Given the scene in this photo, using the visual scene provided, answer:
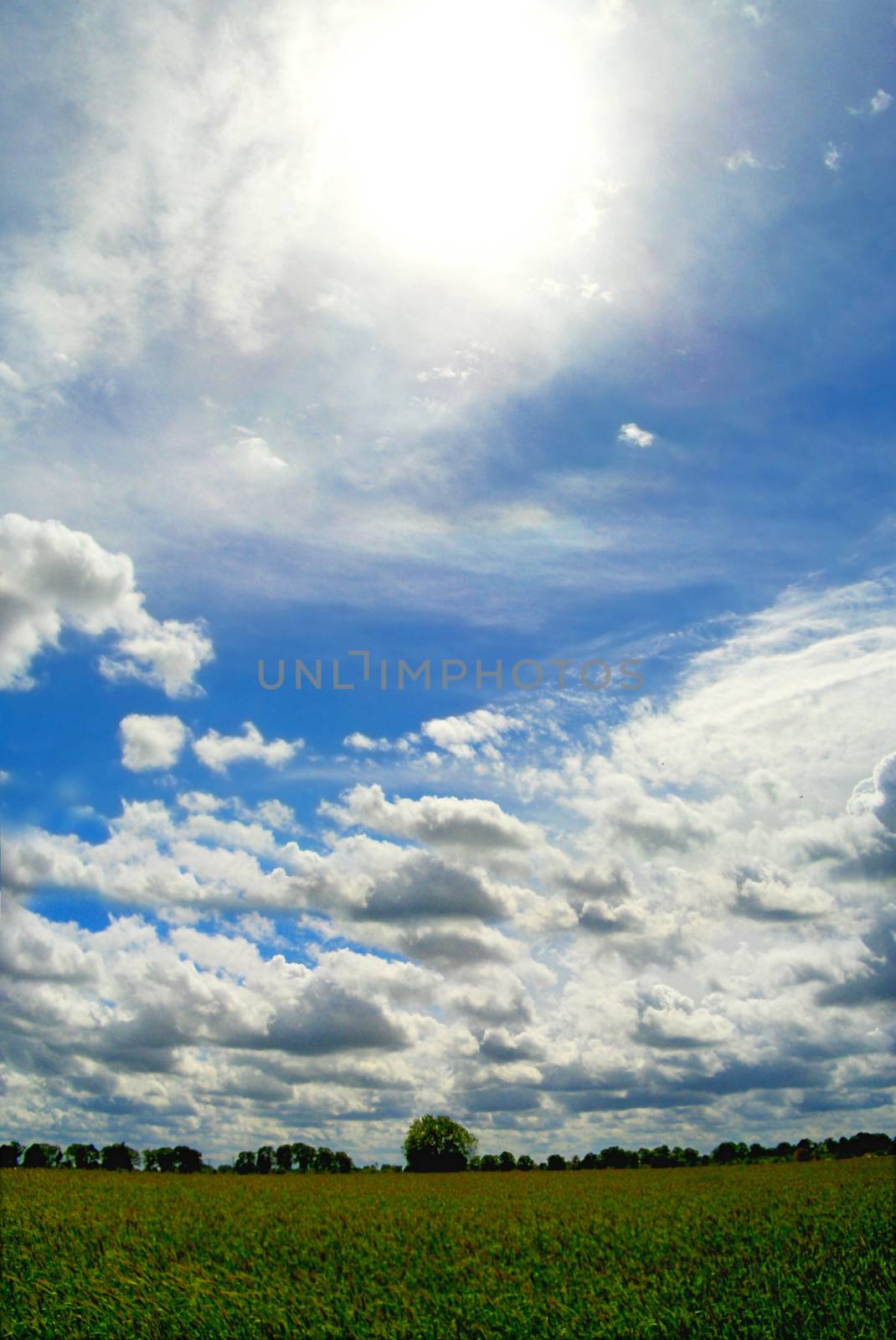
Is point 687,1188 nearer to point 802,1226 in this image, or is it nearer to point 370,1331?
point 802,1226

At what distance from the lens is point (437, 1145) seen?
12594cm

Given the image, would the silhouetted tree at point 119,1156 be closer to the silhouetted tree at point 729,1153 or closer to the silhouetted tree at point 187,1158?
the silhouetted tree at point 187,1158

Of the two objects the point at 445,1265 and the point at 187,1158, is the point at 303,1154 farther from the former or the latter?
the point at 445,1265

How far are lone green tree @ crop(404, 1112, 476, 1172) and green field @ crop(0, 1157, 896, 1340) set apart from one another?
8643cm

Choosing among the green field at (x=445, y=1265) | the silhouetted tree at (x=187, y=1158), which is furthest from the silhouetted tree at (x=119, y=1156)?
the green field at (x=445, y=1265)

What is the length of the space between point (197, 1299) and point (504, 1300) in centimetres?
698

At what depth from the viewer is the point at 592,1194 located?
49594 millimetres

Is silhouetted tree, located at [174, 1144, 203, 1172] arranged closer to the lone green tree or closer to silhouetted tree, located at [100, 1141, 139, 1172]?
silhouetted tree, located at [100, 1141, 139, 1172]

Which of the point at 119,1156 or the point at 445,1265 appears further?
the point at 119,1156

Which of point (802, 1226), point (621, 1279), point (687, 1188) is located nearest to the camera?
point (621, 1279)

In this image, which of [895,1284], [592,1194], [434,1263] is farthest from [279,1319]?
[592,1194]

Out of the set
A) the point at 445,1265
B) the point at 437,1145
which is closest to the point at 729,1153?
the point at 437,1145

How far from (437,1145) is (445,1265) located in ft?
377

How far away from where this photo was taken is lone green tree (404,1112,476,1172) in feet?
400
